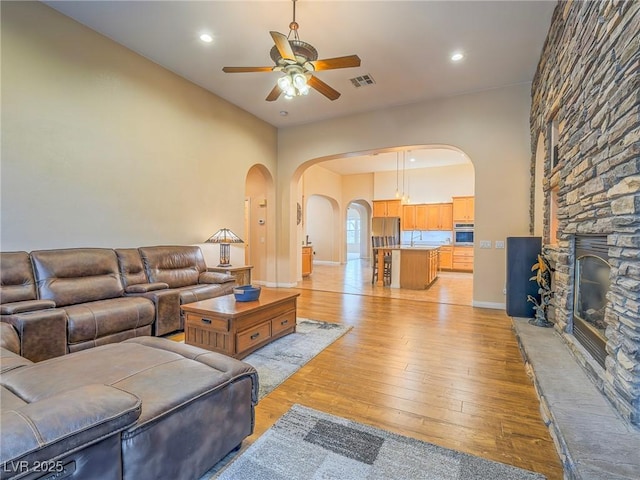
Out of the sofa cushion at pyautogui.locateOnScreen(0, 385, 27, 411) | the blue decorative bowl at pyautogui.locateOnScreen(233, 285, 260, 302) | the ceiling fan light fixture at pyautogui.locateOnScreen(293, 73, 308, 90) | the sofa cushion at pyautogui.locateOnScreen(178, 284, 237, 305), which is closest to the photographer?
the sofa cushion at pyautogui.locateOnScreen(0, 385, 27, 411)

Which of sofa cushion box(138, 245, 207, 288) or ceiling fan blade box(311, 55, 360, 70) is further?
sofa cushion box(138, 245, 207, 288)

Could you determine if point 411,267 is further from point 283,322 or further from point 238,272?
point 283,322

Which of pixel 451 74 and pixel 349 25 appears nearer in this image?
pixel 349 25

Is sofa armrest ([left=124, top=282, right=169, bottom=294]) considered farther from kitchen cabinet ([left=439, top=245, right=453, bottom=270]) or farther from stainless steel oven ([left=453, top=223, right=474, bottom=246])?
stainless steel oven ([left=453, top=223, right=474, bottom=246])

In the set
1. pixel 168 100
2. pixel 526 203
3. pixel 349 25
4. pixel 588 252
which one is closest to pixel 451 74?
pixel 349 25

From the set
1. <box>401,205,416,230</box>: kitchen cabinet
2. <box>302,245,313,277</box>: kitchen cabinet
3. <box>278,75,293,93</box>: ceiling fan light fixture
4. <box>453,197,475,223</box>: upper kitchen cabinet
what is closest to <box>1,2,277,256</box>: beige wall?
<box>278,75,293,93</box>: ceiling fan light fixture

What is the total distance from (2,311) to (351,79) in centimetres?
501

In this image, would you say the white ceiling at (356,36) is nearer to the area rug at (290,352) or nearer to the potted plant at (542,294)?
the potted plant at (542,294)

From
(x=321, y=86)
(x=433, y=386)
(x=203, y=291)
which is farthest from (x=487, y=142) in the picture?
(x=203, y=291)

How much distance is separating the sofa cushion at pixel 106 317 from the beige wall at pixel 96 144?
1059mm

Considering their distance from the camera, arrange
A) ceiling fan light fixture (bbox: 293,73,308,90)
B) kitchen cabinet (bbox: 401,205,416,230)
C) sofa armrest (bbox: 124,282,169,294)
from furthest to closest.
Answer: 1. kitchen cabinet (bbox: 401,205,416,230)
2. sofa armrest (bbox: 124,282,169,294)
3. ceiling fan light fixture (bbox: 293,73,308,90)

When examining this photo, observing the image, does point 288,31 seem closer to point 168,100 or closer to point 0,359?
point 168,100

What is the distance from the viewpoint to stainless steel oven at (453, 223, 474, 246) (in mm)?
10041

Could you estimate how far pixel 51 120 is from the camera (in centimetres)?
348
